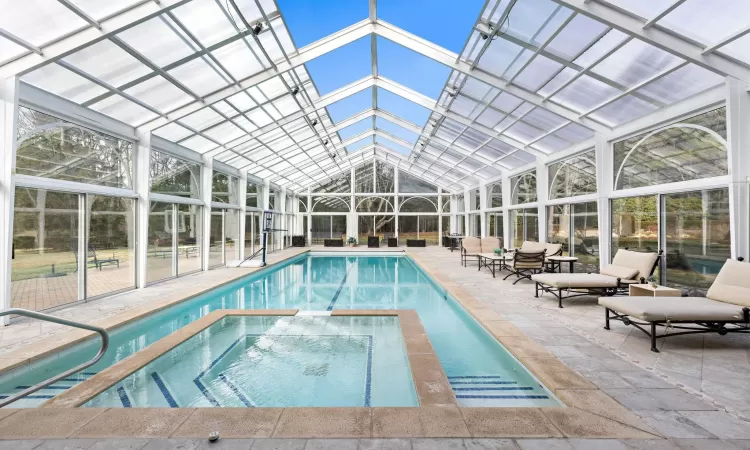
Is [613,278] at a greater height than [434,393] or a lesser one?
greater

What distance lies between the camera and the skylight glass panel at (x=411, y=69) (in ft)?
28.9

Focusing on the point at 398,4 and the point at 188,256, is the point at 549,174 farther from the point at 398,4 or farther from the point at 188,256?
the point at 188,256

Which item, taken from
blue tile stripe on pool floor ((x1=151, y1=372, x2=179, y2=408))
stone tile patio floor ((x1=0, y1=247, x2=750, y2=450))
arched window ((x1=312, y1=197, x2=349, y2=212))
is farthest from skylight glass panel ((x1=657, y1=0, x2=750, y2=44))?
arched window ((x1=312, y1=197, x2=349, y2=212))

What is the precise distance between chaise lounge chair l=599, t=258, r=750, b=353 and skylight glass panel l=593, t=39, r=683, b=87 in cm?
289

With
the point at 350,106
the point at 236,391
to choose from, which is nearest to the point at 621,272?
the point at 236,391

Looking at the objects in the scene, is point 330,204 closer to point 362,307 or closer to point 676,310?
point 362,307

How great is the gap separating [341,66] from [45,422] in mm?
→ 9041

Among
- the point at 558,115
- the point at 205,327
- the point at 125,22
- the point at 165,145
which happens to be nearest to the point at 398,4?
the point at 558,115

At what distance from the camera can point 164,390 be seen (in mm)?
3184

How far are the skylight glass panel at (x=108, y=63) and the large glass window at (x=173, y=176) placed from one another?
7.68 ft

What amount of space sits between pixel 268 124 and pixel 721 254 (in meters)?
9.69

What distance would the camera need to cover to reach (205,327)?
4.84 meters

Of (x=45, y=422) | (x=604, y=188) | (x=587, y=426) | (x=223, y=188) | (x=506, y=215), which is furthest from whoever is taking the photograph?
(x=506, y=215)

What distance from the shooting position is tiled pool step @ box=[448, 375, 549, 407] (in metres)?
2.91
